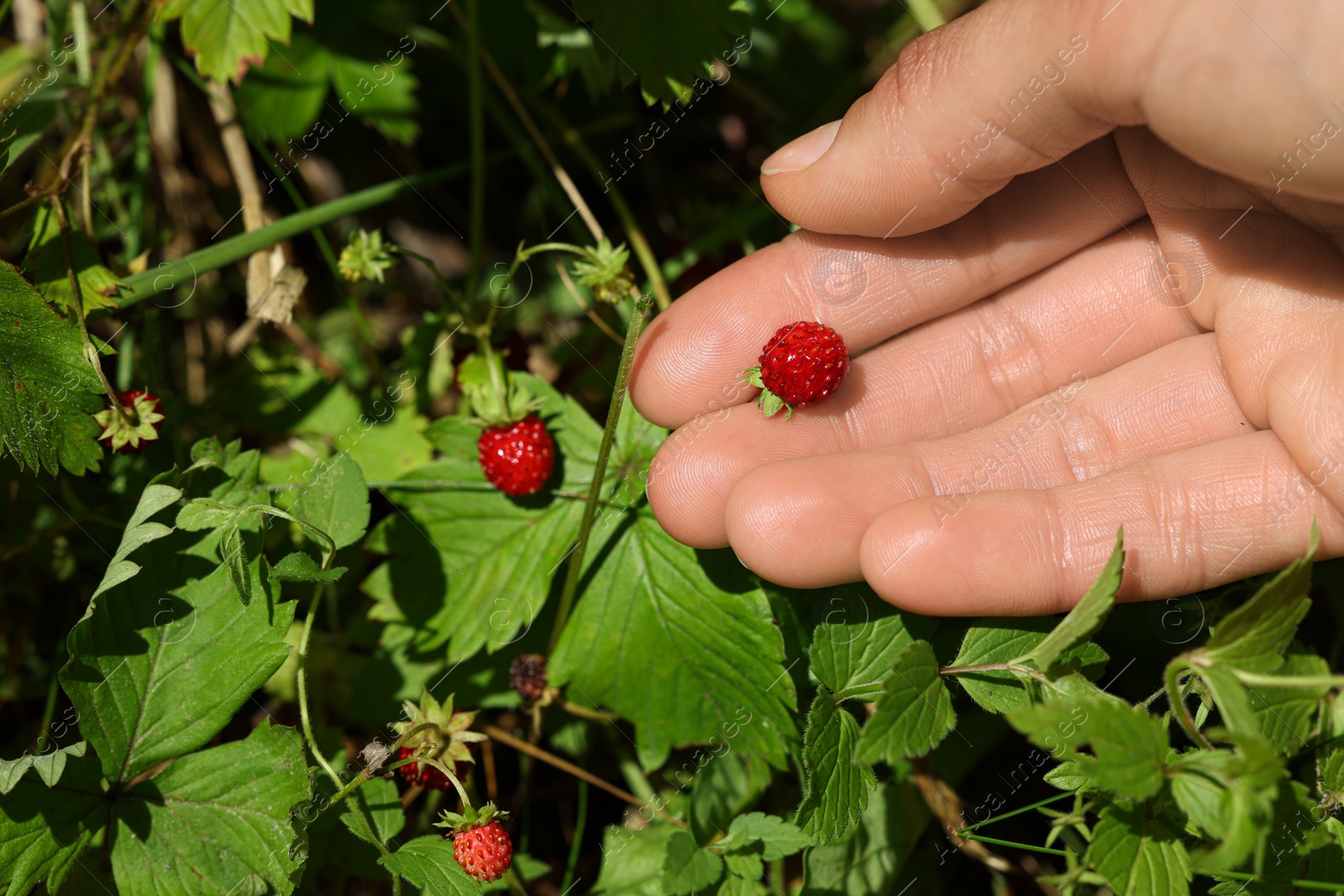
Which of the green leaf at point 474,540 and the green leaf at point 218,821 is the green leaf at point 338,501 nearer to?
the green leaf at point 474,540

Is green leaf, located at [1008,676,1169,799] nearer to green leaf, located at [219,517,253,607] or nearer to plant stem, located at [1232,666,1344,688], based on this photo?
plant stem, located at [1232,666,1344,688]

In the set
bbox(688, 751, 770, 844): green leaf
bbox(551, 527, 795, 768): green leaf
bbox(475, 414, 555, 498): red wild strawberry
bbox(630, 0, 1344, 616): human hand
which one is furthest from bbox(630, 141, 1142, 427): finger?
bbox(688, 751, 770, 844): green leaf

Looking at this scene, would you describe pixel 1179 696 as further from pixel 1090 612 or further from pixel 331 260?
pixel 331 260

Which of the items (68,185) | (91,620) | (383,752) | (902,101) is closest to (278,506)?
(91,620)

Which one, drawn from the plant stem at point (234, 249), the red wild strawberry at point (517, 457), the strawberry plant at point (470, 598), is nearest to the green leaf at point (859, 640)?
the strawberry plant at point (470, 598)

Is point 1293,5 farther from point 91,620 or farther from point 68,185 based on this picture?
point 68,185
